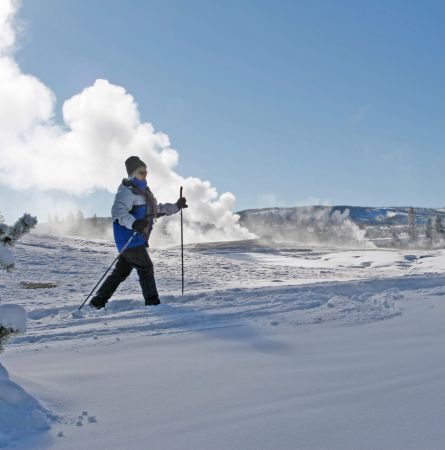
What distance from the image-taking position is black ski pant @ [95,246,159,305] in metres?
5.60

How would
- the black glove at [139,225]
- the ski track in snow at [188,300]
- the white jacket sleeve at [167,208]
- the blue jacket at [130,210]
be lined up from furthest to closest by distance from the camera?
the white jacket sleeve at [167,208]
the blue jacket at [130,210]
the black glove at [139,225]
the ski track in snow at [188,300]

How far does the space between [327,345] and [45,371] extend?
1846 mm

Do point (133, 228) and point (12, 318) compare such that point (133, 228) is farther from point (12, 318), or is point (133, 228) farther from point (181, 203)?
point (12, 318)

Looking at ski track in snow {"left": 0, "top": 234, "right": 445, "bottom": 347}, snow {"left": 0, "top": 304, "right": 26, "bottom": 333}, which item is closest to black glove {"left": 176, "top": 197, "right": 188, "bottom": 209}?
ski track in snow {"left": 0, "top": 234, "right": 445, "bottom": 347}

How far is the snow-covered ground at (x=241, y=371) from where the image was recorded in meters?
1.79

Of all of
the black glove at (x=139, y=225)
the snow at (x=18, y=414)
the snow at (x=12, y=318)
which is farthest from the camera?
the black glove at (x=139, y=225)

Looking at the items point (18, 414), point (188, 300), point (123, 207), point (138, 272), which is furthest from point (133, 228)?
point (18, 414)

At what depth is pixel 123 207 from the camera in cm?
572

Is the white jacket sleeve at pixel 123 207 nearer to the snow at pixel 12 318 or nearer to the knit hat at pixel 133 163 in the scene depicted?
the knit hat at pixel 133 163

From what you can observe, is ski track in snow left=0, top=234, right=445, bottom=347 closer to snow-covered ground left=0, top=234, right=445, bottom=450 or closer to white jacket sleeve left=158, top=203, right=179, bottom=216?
snow-covered ground left=0, top=234, right=445, bottom=450

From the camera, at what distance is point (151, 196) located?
6.02m

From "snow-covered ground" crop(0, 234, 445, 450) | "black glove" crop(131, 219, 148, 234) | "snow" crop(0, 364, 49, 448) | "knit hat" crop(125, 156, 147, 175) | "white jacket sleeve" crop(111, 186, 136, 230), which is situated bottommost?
"snow-covered ground" crop(0, 234, 445, 450)

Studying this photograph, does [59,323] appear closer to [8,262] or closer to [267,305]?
[267,305]

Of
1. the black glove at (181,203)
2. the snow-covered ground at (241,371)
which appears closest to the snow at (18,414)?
the snow-covered ground at (241,371)
